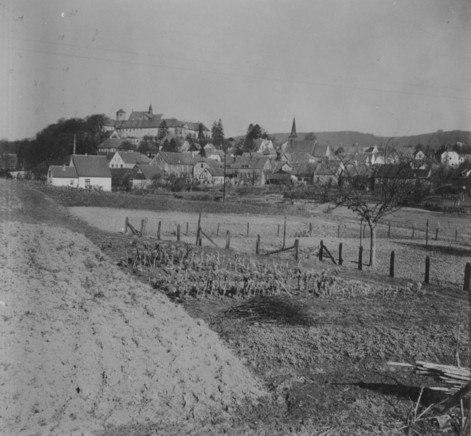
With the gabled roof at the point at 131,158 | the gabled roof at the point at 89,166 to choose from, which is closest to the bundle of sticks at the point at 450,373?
the gabled roof at the point at 89,166

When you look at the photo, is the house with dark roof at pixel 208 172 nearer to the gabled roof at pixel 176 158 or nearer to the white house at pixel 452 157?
the gabled roof at pixel 176 158

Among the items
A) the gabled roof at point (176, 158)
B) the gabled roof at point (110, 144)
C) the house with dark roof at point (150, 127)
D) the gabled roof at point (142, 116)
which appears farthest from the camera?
the gabled roof at point (142, 116)

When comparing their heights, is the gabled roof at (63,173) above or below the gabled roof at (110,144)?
below

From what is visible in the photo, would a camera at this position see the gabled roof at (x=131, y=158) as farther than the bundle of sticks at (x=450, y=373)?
Yes

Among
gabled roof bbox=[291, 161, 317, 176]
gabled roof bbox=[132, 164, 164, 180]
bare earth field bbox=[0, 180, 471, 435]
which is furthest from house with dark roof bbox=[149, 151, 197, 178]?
bare earth field bbox=[0, 180, 471, 435]

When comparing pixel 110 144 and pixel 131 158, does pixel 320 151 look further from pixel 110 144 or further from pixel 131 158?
pixel 131 158

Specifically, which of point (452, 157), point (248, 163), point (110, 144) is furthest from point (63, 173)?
point (452, 157)

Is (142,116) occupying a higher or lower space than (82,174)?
higher
